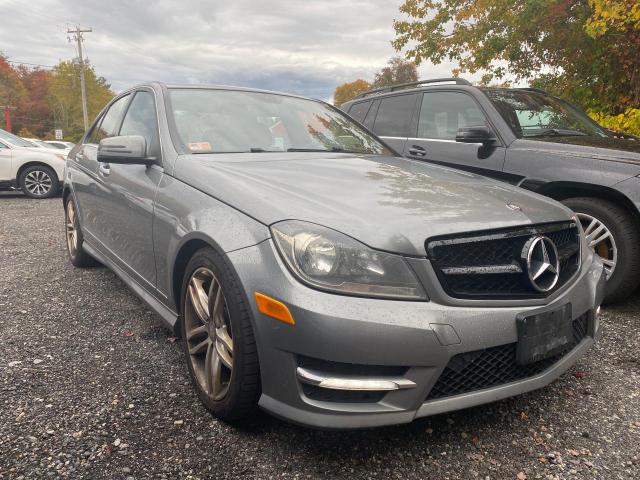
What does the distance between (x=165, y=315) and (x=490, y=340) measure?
1.67 metres

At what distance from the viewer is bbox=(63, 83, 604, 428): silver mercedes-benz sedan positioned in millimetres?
1660

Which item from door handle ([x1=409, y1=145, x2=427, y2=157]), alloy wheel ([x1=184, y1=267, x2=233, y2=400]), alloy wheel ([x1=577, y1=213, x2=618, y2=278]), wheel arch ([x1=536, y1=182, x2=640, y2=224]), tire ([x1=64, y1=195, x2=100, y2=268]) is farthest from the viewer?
door handle ([x1=409, y1=145, x2=427, y2=157])

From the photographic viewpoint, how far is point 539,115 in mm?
4422

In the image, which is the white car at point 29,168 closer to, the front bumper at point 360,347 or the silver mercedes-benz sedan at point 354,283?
the silver mercedes-benz sedan at point 354,283

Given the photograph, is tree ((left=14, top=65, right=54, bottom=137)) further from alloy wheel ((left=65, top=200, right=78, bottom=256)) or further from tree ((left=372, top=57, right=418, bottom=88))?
alloy wheel ((left=65, top=200, right=78, bottom=256))

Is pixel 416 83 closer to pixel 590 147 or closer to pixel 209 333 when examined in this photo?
pixel 590 147

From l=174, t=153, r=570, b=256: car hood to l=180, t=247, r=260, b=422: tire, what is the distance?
0.31m

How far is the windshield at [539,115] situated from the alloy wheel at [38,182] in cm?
952

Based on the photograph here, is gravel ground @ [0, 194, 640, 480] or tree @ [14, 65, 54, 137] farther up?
tree @ [14, 65, 54, 137]

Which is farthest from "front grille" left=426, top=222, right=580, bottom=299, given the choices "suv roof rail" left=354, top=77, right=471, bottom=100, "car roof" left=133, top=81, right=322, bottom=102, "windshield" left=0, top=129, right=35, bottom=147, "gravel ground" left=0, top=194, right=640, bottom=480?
"windshield" left=0, top=129, right=35, bottom=147

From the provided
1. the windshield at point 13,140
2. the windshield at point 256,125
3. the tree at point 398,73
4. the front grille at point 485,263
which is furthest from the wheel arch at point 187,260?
the tree at point 398,73

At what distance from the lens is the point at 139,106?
334 centimetres

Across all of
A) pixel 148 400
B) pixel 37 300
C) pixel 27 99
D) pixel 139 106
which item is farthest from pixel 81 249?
pixel 27 99

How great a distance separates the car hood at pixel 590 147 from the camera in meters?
3.39
